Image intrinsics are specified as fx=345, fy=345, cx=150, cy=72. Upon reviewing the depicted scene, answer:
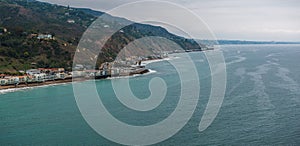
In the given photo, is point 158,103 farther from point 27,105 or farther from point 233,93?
point 27,105

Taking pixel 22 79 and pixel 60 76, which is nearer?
pixel 22 79

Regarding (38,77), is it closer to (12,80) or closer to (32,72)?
(32,72)

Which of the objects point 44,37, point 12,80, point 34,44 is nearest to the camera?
point 12,80

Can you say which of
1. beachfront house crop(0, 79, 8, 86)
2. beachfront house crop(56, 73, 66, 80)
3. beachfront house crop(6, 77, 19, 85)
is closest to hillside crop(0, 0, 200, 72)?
beachfront house crop(6, 77, 19, 85)

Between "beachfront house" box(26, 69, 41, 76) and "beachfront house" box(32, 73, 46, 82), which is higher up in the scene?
"beachfront house" box(26, 69, 41, 76)

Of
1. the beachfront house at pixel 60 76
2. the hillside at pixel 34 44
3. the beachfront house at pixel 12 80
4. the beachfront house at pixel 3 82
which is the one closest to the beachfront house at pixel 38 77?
the beachfront house at pixel 60 76

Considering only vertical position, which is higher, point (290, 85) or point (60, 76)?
point (60, 76)

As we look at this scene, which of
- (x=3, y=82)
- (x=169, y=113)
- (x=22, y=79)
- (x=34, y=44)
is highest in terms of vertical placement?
(x=34, y=44)

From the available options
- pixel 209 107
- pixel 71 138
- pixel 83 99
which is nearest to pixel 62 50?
pixel 83 99

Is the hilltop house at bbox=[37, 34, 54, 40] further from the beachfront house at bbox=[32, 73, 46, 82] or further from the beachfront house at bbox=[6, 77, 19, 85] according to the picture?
the beachfront house at bbox=[6, 77, 19, 85]

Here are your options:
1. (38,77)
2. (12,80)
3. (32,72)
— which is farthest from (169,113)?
(32,72)

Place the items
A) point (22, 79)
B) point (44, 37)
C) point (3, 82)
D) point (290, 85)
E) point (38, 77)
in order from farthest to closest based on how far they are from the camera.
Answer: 1. point (44, 37)
2. point (38, 77)
3. point (22, 79)
4. point (3, 82)
5. point (290, 85)

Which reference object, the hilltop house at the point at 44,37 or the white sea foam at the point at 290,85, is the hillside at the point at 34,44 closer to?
the hilltop house at the point at 44,37
